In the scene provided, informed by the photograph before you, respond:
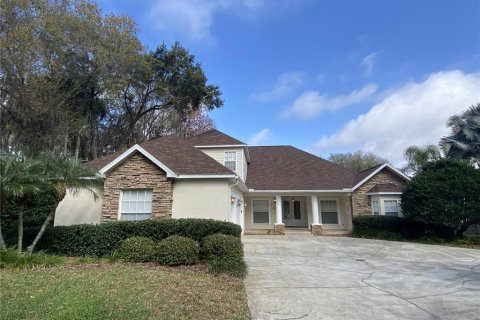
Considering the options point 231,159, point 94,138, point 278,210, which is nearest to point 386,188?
point 278,210

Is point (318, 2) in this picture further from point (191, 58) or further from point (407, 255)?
point (191, 58)

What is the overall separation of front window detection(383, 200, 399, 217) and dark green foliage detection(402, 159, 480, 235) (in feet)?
6.48

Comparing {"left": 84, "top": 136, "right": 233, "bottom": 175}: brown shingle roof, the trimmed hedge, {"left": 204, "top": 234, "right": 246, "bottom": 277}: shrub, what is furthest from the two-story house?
{"left": 204, "top": 234, "right": 246, "bottom": 277}: shrub

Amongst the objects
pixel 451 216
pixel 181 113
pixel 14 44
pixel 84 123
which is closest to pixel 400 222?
pixel 451 216

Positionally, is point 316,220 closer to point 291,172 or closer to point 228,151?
point 291,172

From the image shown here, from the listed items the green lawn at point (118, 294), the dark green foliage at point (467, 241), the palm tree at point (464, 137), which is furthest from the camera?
the palm tree at point (464, 137)

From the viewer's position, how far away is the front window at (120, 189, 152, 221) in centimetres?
1304

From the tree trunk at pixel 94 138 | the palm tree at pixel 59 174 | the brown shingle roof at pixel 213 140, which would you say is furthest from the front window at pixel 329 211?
the tree trunk at pixel 94 138

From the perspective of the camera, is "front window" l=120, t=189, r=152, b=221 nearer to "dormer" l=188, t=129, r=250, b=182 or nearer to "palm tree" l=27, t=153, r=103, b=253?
"palm tree" l=27, t=153, r=103, b=253

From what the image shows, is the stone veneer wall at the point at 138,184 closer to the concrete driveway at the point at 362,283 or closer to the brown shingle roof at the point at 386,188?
the concrete driveway at the point at 362,283

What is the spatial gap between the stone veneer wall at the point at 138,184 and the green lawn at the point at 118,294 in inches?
183

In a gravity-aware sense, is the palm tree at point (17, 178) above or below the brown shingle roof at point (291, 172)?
below

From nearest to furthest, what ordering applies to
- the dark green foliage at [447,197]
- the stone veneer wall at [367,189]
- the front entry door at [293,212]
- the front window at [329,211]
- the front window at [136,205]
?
1. the front window at [136,205]
2. the dark green foliage at [447,197]
3. the stone veneer wall at [367,189]
4. the front window at [329,211]
5. the front entry door at [293,212]

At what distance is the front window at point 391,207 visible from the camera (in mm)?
18594
